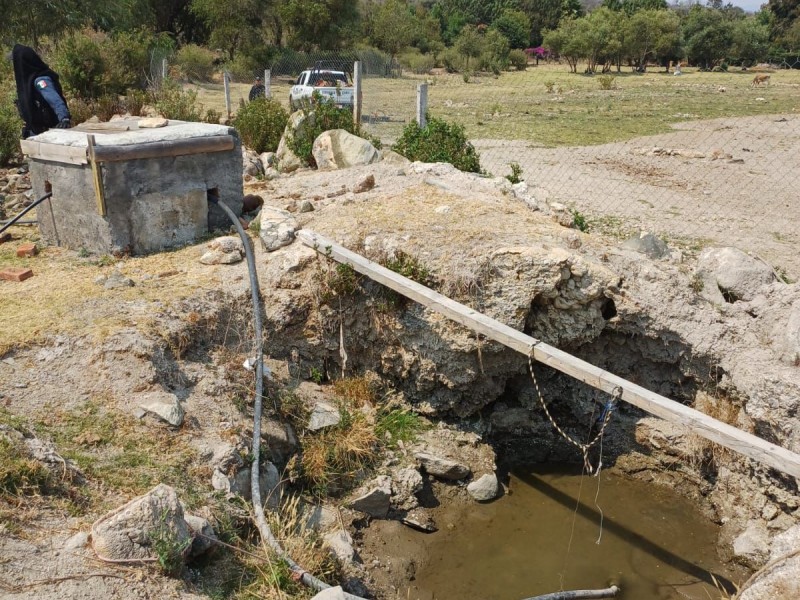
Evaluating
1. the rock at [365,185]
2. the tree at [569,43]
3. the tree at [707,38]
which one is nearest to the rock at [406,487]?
the rock at [365,185]

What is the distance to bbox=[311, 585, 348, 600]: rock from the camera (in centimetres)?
340

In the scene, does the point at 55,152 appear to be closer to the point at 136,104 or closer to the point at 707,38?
the point at 136,104

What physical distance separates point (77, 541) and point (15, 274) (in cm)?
335

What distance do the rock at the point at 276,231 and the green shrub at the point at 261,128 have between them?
4568 mm

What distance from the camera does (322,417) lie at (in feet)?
18.1

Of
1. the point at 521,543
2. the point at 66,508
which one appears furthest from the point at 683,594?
the point at 66,508

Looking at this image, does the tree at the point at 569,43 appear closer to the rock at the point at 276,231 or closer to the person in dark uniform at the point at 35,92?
the person in dark uniform at the point at 35,92

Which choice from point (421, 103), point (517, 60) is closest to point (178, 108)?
point (421, 103)

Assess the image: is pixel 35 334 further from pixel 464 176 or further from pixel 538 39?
pixel 538 39

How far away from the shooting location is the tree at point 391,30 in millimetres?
40000

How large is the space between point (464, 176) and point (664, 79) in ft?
108

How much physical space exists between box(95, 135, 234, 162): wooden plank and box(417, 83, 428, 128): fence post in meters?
3.65

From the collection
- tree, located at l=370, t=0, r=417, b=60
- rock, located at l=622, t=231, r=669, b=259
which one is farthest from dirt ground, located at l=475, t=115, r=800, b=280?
tree, located at l=370, t=0, r=417, b=60

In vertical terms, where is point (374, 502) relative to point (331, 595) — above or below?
below
